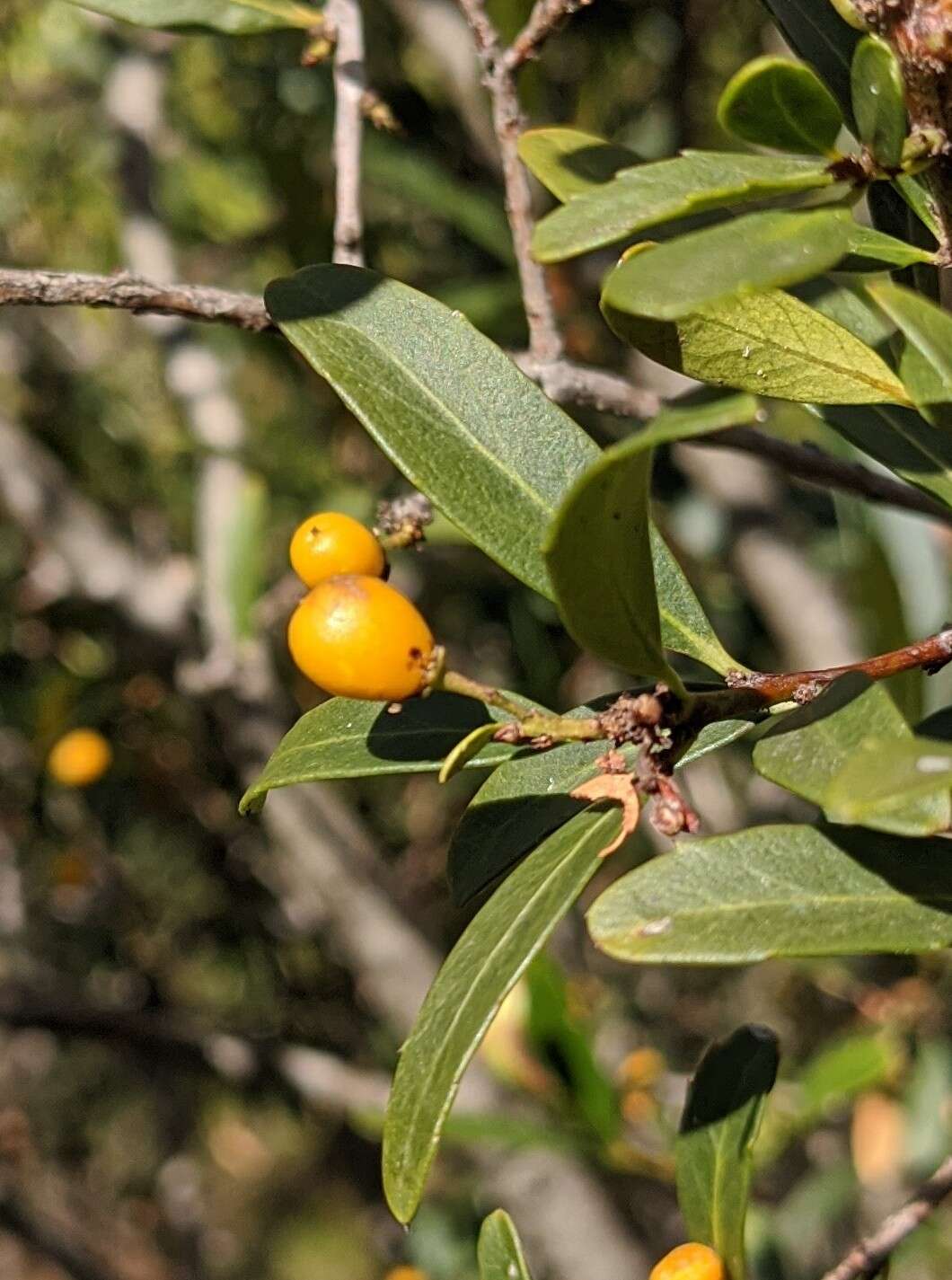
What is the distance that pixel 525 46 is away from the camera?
89 centimetres

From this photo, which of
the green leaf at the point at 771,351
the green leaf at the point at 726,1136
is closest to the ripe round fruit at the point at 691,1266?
the green leaf at the point at 726,1136

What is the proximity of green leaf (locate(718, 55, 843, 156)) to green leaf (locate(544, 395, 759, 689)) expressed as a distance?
17 centimetres

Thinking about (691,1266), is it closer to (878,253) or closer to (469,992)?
(469,992)

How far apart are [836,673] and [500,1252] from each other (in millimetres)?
420

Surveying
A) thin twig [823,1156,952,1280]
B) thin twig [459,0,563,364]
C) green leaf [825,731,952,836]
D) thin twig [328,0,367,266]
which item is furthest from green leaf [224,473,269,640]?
green leaf [825,731,952,836]

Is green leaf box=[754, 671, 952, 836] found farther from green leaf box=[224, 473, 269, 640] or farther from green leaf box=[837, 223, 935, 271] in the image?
green leaf box=[224, 473, 269, 640]

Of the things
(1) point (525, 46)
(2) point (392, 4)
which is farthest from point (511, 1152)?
(2) point (392, 4)

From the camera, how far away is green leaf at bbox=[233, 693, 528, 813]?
0.65m

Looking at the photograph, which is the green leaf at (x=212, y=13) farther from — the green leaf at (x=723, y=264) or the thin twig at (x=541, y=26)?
the green leaf at (x=723, y=264)

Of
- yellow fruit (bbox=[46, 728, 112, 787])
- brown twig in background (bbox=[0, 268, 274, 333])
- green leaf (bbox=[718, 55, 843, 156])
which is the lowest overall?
yellow fruit (bbox=[46, 728, 112, 787])

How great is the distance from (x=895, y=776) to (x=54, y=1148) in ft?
11.0

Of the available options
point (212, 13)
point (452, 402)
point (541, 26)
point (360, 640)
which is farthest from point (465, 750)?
point (212, 13)

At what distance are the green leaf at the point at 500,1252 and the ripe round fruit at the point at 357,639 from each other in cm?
40

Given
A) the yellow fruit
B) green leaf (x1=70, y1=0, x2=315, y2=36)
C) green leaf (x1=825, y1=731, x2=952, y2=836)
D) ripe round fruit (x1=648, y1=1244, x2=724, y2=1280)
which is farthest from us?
the yellow fruit
